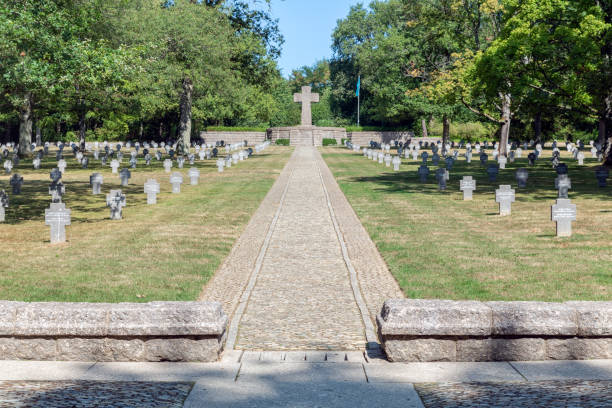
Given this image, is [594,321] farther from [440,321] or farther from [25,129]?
[25,129]

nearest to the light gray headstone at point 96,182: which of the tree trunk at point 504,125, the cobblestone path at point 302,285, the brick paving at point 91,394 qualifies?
the cobblestone path at point 302,285

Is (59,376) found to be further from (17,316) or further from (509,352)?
(509,352)

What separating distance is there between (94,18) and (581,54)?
18.8m

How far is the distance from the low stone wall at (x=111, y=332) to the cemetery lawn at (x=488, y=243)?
13.0ft

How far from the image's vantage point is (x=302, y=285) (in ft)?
33.6

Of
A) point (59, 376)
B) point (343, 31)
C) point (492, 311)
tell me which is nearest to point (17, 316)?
point (59, 376)

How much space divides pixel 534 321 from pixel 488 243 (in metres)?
7.82

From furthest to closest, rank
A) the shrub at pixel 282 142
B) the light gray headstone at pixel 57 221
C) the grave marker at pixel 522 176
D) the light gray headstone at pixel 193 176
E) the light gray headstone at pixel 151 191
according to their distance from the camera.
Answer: the shrub at pixel 282 142
the light gray headstone at pixel 193 176
the grave marker at pixel 522 176
the light gray headstone at pixel 151 191
the light gray headstone at pixel 57 221

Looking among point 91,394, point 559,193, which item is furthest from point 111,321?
point 559,193

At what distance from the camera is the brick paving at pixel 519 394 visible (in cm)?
521

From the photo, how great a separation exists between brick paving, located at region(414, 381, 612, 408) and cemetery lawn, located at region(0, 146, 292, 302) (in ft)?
15.1

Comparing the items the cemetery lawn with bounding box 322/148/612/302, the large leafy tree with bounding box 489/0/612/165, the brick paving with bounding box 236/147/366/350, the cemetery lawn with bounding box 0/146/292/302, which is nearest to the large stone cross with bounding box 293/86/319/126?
the large leafy tree with bounding box 489/0/612/165

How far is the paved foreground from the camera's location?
5.29 metres

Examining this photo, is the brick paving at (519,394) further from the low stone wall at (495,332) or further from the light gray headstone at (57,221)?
the light gray headstone at (57,221)
